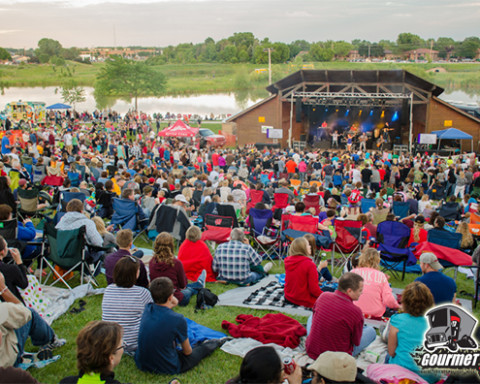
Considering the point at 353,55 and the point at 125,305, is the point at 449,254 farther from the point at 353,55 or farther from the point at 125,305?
the point at 353,55

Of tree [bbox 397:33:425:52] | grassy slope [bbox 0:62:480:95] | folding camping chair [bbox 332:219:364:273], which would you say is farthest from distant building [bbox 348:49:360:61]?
folding camping chair [bbox 332:219:364:273]

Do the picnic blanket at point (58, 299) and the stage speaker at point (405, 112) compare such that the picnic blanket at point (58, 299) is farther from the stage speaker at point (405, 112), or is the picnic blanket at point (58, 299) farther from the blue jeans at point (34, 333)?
the stage speaker at point (405, 112)

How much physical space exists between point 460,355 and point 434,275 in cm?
138

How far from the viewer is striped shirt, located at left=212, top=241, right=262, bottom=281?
19.3 feet

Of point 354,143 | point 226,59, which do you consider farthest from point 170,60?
point 354,143

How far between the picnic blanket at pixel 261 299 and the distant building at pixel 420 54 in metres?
91.7

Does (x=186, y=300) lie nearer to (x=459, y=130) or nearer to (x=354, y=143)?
(x=459, y=130)

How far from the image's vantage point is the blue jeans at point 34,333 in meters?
3.59

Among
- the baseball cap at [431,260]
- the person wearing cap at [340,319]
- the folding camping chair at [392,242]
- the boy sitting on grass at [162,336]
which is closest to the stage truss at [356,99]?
the folding camping chair at [392,242]

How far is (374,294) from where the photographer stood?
15.7 feet

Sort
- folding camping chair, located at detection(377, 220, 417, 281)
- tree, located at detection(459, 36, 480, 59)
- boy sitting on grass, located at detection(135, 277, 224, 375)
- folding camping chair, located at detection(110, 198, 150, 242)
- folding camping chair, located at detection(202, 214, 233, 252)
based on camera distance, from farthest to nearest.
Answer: tree, located at detection(459, 36, 480, 59), folding camping chair, located at detection(110, 198, 150, 242), folding camping chair, located at detection(202, 214, 233, 252), folding camping chair, located at detection(377, 220, 417, 281), boy sitting on grass, located at detection(135, 277, 224, 375)

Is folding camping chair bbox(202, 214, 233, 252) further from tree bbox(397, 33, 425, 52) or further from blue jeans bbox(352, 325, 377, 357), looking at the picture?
tree bbox(397, 33, 425, 52)

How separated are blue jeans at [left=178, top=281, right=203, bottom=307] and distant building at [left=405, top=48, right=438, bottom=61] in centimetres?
9224

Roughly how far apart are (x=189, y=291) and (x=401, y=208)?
5.92 meters
